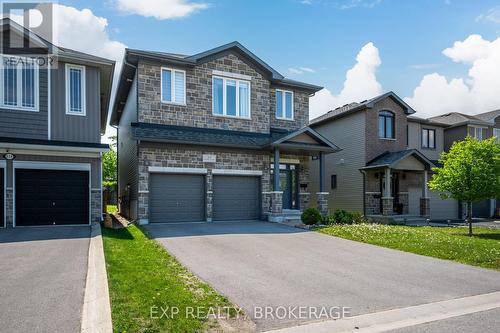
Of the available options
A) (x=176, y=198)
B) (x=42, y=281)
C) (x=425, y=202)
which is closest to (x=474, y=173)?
(x=425, y=202)

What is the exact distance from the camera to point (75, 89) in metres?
14.4

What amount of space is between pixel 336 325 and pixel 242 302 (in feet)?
5.18

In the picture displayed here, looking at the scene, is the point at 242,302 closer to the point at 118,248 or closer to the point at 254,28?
the point at 118,248

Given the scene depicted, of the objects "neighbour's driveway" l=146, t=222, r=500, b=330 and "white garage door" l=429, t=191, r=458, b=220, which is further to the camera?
"white garage door" l=429, t=191, r=458, b=220

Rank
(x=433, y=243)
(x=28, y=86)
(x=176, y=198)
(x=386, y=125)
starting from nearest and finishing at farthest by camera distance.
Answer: (x=433, y=243) → (x=28, y=86) → (x=176, y=198) → (x=386, y=125)

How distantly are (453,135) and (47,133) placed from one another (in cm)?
2605

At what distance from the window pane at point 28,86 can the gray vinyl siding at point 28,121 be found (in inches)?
10.9

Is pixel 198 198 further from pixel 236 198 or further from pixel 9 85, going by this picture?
pixel 9 85

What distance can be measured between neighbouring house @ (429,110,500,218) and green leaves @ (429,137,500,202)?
11448 millimetres

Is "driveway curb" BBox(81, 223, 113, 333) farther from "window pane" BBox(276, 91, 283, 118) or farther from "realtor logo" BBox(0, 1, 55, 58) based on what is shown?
"window pane" BBox(276, 91, 283, 118)

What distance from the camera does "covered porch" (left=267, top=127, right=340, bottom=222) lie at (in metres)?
17.4

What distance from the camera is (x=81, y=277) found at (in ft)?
23.0

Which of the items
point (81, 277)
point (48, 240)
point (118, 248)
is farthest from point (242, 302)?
point (48, 240)

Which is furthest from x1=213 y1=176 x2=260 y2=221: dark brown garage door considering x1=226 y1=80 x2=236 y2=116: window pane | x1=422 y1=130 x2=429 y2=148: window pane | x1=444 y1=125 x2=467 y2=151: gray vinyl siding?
x1=444 y1=125 x2=467 y2=151: gray vinyl siding
